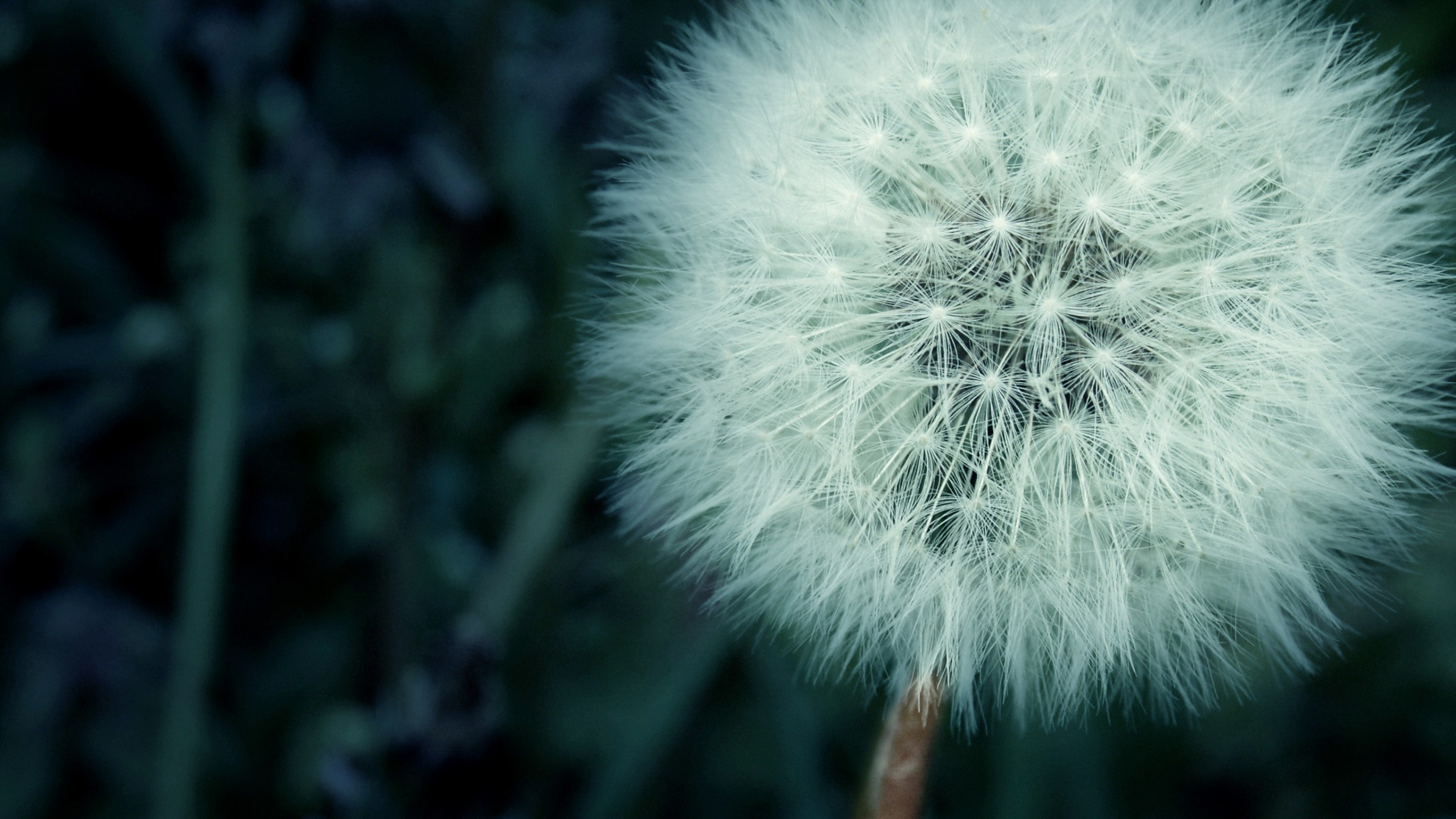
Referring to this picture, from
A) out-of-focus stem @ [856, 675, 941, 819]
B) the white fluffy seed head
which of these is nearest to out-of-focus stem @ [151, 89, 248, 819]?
the white fluffy seed head

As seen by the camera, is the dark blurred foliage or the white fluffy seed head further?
the dark blurred foliage

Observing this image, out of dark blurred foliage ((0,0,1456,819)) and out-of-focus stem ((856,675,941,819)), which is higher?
dark blurred foliage ((0,0,1456,819))

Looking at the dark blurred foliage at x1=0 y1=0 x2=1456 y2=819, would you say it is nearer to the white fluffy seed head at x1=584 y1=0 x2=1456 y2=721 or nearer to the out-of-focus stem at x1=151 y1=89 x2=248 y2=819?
the out-of-focus stem at x1=151 y1=89 x2=248 y2=819

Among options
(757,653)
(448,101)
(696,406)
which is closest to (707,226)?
(696,406)

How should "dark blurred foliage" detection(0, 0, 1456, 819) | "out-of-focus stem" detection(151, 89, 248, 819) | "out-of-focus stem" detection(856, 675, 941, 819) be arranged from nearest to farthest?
"out-of-focus stem" detection(856, 675, 941, 819), "out-of-focus stem" detection(151, 89, 248, 819), "dark blurred foliage" detection(0, 0, 1456, 819)

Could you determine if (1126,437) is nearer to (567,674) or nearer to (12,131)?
(567,674)

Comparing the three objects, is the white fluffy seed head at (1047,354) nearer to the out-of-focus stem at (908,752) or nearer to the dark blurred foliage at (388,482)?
the out-of-focus stem at (908,752)
